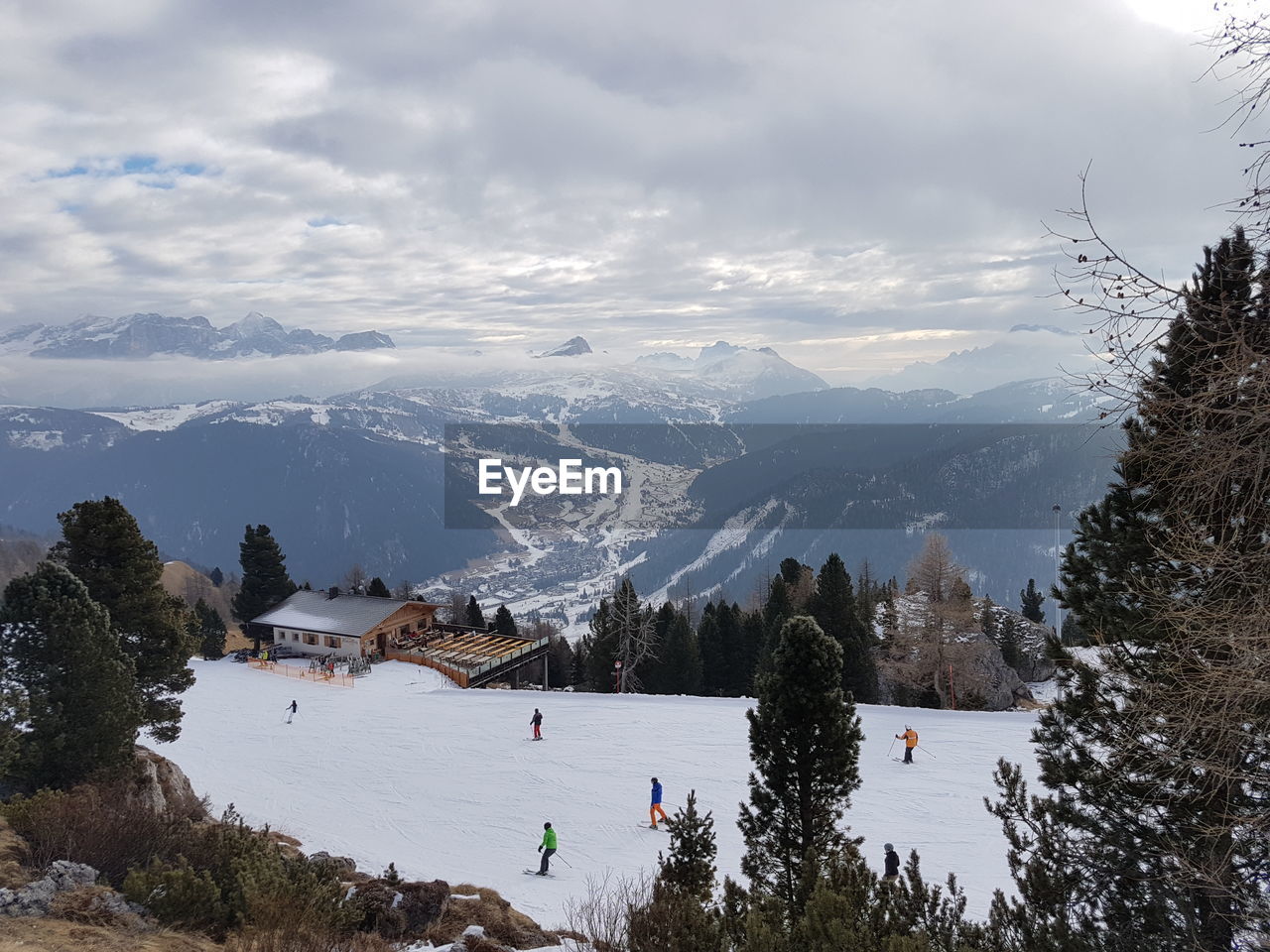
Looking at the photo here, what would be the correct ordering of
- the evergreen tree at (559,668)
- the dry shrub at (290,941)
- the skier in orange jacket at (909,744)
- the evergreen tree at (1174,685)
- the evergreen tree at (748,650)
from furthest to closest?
1. the evergreen tree at (559,668)
2. the evergreen tree at (748,650)
3. the skier in orange jacket at (909,744)
4. the dry shrub at (290,941)
5. the evergreen tree at (1174,685)

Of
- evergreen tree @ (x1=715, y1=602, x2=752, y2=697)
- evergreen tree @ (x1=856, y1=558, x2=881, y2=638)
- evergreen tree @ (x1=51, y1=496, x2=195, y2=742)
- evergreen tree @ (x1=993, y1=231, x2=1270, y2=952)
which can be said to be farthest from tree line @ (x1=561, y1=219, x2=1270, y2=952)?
evergreen tree @ (x1=715, y1=602, x2=752, y2=697)

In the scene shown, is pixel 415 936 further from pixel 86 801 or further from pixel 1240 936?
pixel 1240 936

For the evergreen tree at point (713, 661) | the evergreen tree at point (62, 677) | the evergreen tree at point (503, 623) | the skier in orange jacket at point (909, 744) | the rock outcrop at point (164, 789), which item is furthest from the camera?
the evergreen tree at point (503, 623)

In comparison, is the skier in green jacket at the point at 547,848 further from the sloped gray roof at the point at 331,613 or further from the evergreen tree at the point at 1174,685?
the sloped gray roof at the point at 331,613

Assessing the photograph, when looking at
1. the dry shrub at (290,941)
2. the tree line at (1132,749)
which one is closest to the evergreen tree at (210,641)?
the dry shrub at (290,941)

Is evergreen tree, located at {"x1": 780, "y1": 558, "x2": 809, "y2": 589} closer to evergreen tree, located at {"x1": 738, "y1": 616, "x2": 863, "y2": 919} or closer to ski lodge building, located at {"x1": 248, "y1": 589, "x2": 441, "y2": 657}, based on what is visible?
ski lodge building, located at {"x1": 248, "y1": 589, "x2": 441, "y2": 657}

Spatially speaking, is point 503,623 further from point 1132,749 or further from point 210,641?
point 1132,749

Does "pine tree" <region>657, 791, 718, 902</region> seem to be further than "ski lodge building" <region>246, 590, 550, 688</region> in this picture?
No
